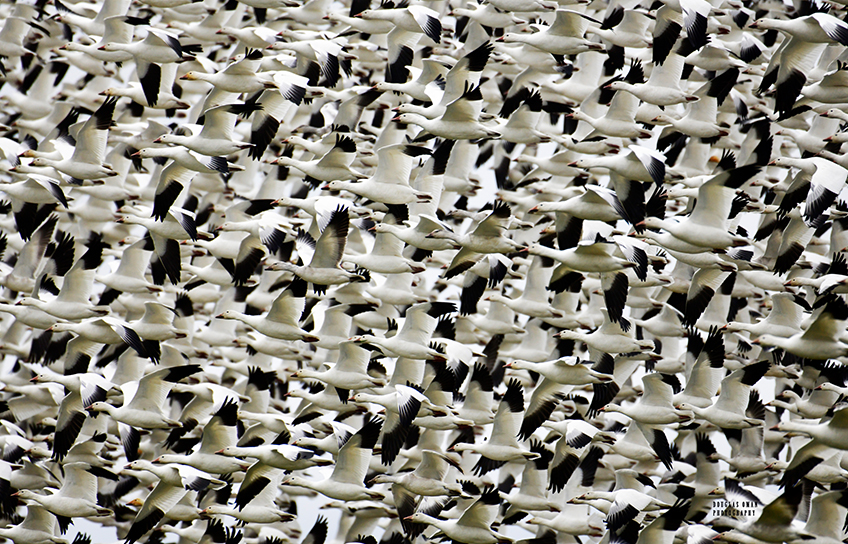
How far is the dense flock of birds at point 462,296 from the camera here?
14703 mm

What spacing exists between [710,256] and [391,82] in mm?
5676

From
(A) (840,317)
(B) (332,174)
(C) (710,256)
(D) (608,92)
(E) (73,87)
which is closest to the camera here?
(A) (840,317)

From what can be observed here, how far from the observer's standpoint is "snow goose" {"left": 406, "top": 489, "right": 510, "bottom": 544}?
14.9 metres

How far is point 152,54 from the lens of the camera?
658 inches

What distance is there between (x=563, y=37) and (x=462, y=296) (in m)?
3.89

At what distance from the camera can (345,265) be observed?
16.9 meters

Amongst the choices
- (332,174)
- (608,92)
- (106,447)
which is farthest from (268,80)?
(106,447)

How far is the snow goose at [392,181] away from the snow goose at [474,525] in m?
4.11

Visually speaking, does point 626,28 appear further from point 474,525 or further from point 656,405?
point 474,525

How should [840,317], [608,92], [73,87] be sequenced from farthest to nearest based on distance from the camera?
[73,87], [608,92], [840,317]

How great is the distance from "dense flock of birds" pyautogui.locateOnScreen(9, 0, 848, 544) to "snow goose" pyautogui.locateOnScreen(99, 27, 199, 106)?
2.0 inches

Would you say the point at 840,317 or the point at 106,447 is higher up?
the point at 840,317

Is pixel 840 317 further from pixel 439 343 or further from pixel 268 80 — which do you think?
pixel 268 80

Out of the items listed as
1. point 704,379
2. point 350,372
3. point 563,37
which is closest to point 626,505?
point 704,379
